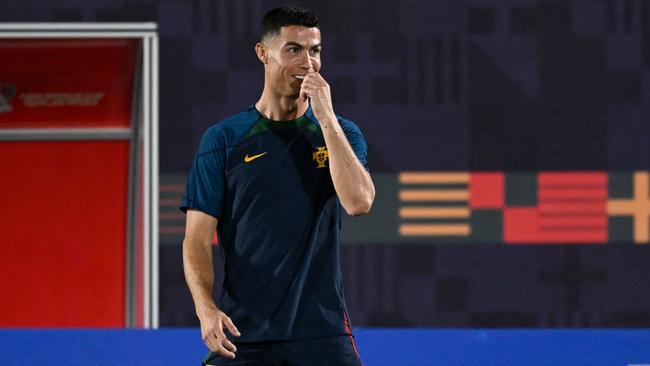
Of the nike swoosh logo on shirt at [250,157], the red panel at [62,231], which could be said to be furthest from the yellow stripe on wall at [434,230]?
the nike swoosh logo on shirt at [250,157]

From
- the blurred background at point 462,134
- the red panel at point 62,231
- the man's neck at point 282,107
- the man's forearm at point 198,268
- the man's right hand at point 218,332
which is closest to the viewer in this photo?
the man's right hand at point 218,332

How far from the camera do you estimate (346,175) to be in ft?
6.56

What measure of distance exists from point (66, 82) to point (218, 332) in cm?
332

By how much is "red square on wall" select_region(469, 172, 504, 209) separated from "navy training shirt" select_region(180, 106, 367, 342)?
2509 millimetres

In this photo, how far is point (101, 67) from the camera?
16.0 ft

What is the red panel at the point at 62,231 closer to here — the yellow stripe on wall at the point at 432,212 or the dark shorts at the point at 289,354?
the yellow stripe on wall at the point at 432,212

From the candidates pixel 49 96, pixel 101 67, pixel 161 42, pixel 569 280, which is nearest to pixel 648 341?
pixel 569 280

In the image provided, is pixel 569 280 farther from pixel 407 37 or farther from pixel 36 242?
pixel 36 242

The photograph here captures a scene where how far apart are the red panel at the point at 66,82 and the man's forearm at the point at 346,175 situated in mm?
2797

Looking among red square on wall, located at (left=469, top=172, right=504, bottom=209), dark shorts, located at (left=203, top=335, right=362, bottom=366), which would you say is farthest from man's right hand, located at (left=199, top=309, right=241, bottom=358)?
red square on wall, located at (left=469, top=172, right=504, bottom=209)

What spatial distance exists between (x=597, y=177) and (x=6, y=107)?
9.59 feet

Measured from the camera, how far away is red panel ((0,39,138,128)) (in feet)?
15.3

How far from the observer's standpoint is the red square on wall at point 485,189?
15.0 ft

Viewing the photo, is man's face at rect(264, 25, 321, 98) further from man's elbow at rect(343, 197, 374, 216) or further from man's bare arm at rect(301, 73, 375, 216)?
man's elbow at rect(343, 197, 374, 216)
